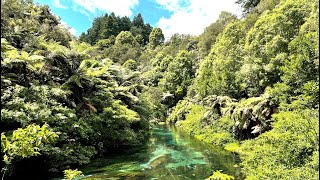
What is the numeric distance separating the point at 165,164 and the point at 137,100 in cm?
991

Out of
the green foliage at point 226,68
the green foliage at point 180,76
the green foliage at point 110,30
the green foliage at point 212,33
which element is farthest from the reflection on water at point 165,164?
the green foliage at point 110,30

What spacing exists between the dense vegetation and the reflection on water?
45.3 inches

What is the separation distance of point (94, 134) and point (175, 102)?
3721 centimetres

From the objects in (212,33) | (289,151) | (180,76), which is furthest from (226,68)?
(180,76)

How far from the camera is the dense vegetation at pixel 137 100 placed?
36.2ft

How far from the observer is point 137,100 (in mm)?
25969

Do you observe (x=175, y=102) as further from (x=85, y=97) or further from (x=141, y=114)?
(x=85, y=97)

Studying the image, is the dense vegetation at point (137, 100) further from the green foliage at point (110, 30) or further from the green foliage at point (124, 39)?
the green foliage at point (110, 30)

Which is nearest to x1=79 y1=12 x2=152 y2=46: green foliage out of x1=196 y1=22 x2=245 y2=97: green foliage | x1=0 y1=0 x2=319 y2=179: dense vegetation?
x1=196 y1=22 x2=245 y2=97: green foliage

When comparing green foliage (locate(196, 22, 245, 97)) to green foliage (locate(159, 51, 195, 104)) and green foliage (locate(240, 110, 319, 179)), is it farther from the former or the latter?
green foliage (locate(240, 110, 319, 179))

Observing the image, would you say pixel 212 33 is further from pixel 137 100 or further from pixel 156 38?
pixel 156 38

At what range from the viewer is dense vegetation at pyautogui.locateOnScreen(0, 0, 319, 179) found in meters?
11.0

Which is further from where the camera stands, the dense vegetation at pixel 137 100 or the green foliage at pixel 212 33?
the green foliage at pixel 212 33

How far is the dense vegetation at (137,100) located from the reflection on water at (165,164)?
115 cm
